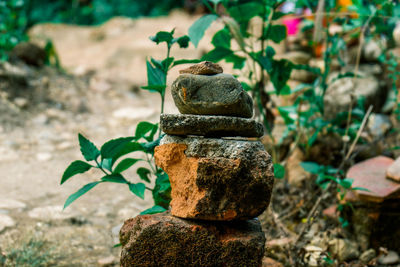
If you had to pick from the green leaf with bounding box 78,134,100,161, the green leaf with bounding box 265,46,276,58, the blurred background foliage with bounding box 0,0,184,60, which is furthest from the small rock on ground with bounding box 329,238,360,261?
the blurred background foliage with bounding box 0,0,184,60

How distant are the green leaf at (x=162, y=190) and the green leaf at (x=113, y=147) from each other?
0.27 meters

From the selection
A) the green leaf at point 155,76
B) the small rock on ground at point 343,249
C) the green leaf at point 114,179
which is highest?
the green leaf at point 155,76

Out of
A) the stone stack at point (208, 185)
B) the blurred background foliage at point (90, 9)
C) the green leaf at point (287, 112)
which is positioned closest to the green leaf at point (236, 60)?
the green leaf at point (287, 112)

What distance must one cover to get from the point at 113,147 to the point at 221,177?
66 cm

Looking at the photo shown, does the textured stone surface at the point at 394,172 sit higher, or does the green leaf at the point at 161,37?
the green leaf at the point at 161,37

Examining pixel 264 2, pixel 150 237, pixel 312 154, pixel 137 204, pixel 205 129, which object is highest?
pixel 264 2

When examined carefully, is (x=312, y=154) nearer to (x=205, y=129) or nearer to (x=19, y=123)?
(x=205, y=129)

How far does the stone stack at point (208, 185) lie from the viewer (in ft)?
5.29

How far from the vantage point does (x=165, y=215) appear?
5.71 feet

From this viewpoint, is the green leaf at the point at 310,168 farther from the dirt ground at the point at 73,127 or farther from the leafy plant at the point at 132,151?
the dirt ground at the point at 73,127

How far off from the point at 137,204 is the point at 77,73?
3.73 meters

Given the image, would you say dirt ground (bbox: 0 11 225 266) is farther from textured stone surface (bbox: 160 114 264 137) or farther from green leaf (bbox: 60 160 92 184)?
textured stone surface (bbox: 160 114 264 137)

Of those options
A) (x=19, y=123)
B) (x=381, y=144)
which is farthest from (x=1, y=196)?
(x=381, y=144)

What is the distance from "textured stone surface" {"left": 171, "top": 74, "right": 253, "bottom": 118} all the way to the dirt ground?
121 centimetres
